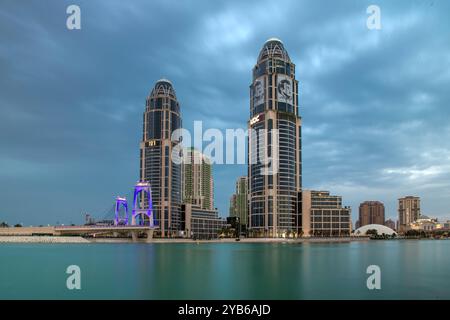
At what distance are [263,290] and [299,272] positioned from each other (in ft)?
59.2

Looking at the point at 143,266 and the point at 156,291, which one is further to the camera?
the point at 143,266

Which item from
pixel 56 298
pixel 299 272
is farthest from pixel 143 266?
pixel 56 298

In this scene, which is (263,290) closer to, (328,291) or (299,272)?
(328,291)

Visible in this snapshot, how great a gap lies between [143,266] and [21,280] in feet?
72.4

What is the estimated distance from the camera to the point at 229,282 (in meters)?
51.6
